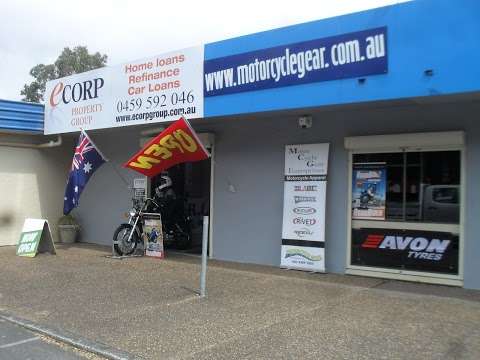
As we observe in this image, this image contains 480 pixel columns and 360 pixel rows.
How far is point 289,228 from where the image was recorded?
9.82 metres

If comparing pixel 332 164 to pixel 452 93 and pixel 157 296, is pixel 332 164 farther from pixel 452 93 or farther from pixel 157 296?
pixel 157 296

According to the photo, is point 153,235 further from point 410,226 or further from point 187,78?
point 410,226

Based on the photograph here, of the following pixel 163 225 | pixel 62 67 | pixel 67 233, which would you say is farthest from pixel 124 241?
pixel 62 67

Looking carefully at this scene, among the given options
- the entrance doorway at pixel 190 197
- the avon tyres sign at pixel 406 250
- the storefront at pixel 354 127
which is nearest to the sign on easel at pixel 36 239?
the entrance doorway at pixel 190 197

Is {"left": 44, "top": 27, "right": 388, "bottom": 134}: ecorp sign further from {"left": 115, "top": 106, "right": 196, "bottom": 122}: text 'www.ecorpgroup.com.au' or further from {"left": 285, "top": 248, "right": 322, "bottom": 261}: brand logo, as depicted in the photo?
{"left": 285, "top": 248, "right": 322, "bottom": 261}: brand logo

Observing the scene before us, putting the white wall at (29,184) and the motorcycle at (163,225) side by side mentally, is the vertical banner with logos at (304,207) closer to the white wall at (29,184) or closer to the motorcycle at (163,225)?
the motorcycle at (163,225)

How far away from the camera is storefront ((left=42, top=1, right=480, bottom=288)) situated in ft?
24.9

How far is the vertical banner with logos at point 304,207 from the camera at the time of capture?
9438mm

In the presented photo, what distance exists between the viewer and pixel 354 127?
9.24 metres

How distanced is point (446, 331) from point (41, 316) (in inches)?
190

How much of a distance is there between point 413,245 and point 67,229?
927cm

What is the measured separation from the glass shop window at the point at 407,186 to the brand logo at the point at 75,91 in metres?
6.41

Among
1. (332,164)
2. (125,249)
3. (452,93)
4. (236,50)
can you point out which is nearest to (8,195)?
(125,249)

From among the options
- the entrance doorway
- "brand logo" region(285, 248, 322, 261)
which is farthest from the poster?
the entrance doorway
